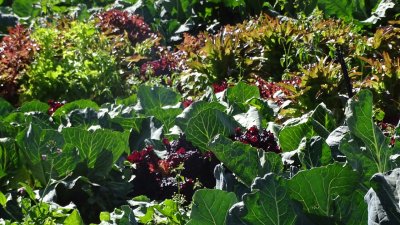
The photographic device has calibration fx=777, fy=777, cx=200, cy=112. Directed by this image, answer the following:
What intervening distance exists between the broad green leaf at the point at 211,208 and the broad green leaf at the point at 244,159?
31 cm

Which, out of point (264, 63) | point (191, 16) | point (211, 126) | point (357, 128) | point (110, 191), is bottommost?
point (191, 16)

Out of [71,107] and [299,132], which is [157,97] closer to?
[71,107]

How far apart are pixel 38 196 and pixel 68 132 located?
1.02 feet

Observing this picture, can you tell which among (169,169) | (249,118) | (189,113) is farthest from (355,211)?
(189,113)

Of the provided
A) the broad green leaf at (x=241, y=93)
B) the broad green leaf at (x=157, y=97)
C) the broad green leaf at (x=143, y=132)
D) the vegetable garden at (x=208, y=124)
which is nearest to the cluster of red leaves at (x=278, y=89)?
the vegetable garden at (x=208, y=124)

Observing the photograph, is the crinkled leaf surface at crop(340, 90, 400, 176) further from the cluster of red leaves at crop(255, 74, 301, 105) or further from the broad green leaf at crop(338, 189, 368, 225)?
the cluster of red leaves at crop(255, 74, 301, 105)

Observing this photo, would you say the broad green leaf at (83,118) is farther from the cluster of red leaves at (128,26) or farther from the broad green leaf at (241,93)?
the cluster of red leaves at (128,26)

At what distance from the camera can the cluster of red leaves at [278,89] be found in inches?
169

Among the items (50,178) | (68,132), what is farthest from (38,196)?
(68,132)

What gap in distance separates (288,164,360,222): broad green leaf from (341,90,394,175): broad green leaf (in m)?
0.18

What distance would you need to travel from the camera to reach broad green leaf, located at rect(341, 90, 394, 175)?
272 cm

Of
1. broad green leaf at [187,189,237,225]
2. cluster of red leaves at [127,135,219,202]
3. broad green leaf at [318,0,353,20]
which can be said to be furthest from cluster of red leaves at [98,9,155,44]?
broad green leaf at [187,189,237,225]

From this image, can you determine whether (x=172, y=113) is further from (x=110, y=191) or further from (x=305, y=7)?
(x=305, y=7)

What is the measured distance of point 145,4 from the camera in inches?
327
